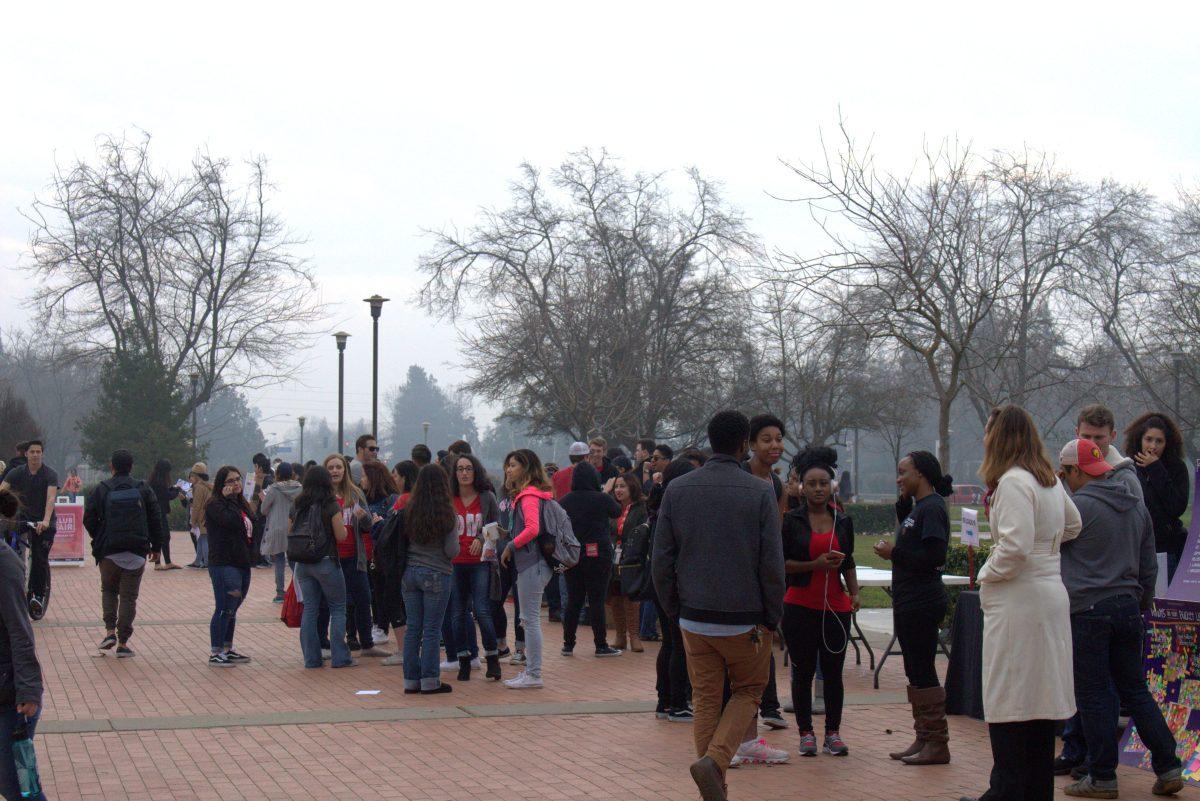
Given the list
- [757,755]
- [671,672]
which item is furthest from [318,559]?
[757,755]

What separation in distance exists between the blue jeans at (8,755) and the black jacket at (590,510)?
7205 millimetres

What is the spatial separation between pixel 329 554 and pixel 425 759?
3.83m

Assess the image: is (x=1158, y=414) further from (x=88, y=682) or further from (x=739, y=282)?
(x=739, y=282)

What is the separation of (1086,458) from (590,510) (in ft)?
19.5

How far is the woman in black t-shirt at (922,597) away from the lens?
24.8 ft

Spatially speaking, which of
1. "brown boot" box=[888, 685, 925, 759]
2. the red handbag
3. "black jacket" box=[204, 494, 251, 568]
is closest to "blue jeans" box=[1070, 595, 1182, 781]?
"brown boot" box=[888, 685, 925, 759]

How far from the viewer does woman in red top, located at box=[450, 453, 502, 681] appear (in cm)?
1070

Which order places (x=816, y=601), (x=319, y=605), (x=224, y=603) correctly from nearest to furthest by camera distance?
(x=816, y=601), (x=319, y=605), (x=224, y=603)

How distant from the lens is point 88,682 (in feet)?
35.4

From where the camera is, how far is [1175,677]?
752 cm

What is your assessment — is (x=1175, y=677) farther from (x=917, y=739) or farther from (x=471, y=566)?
(x=471, y=566)

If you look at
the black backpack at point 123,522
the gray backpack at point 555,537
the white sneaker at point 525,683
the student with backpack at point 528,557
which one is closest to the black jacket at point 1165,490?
the gray backpack at point 555,537

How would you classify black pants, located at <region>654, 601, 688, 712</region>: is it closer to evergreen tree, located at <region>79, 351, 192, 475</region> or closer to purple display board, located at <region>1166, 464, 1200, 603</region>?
purple display board, located at <region>1166, 464, 1200, 603</region>

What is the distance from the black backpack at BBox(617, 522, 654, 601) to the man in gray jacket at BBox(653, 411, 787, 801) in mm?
2492
